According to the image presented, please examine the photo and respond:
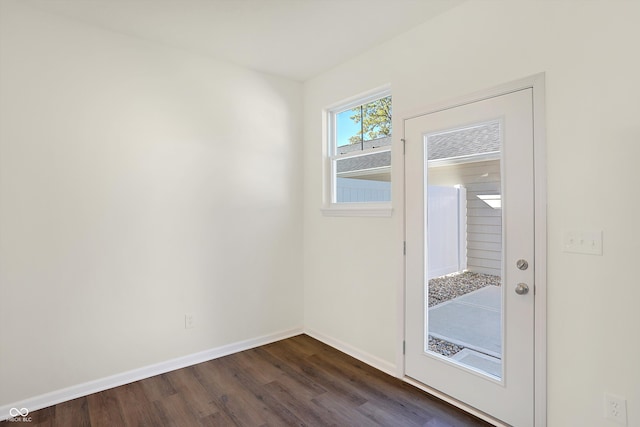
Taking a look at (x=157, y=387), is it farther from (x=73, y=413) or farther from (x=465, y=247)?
(x=465, y=247)

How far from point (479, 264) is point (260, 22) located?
2.38m

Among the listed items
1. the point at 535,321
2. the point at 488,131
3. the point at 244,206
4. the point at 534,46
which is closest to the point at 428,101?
the point at 488,131

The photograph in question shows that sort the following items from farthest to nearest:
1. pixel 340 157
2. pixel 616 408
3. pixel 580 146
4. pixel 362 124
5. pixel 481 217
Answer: pixel 340 157, pixel 362 124, pixel 481 217, pixel 580 146, pixel 616 408

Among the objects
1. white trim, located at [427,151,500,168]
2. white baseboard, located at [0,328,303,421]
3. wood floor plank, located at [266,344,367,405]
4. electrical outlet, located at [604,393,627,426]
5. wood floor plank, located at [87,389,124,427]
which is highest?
white trim, located at [427,151,500,168]

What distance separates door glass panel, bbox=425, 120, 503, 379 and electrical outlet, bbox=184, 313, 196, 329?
2035 millimetres

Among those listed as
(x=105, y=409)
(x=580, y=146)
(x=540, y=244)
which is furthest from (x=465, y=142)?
(x=105, y=409)

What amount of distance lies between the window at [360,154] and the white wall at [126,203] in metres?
0.57

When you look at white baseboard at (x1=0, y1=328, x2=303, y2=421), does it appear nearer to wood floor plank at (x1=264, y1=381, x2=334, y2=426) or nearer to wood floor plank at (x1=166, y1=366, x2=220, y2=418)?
wood floor plank at (x1=166, y1=366, x2=220, y2=418)

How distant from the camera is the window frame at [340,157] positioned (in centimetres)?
289

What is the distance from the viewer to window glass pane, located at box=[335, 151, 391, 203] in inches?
116

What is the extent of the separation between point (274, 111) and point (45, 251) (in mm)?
2326

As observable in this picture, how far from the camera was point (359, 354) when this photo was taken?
Result: 304 centimetres

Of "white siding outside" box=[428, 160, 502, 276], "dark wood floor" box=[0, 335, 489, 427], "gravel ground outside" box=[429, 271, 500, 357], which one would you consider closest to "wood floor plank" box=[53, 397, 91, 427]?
"dark wood floor" box=[0, 335, 489, 427]

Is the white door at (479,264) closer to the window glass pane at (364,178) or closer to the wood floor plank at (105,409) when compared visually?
the window glass pane at (364,178)
